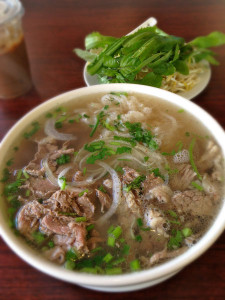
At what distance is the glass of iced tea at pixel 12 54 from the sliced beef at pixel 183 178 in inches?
46.2

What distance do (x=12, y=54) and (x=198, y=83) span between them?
112 centimetres

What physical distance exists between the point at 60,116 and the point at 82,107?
0.12 metres

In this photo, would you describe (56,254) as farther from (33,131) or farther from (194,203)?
(33,131)

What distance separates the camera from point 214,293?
104 cm

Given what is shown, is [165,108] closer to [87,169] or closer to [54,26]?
[87,169]

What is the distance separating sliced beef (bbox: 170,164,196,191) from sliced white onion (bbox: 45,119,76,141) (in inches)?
20.4

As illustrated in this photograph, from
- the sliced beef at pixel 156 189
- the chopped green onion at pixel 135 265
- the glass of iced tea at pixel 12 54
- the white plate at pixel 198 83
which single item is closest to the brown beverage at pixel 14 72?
the glass of iced tea at pixel 12 54

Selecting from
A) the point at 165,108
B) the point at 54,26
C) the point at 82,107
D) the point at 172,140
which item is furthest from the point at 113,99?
the point at 54,26

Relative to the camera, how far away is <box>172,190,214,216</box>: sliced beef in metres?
1.08

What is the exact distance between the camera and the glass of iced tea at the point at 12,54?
162cm

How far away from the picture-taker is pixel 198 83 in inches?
71.1

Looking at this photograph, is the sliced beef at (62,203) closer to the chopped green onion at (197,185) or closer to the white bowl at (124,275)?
the white bowl at (124,275)

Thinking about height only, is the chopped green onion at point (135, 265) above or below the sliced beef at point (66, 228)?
above

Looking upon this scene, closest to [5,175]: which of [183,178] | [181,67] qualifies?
[183,178]
